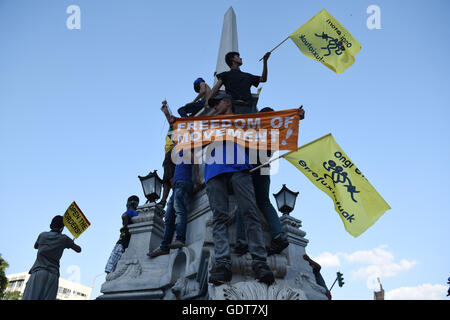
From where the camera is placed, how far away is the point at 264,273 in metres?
4.43

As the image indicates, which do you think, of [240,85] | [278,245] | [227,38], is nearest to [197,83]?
[240,85]

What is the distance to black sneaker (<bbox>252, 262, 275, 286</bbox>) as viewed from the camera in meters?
4.43

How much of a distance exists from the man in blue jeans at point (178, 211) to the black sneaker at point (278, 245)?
1669 mm

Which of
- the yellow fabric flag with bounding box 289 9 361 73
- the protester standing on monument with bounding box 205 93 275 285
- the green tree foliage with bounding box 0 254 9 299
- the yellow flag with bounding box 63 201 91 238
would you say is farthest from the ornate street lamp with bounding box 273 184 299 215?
the green tree foliage with bounding box 0 254 9 299

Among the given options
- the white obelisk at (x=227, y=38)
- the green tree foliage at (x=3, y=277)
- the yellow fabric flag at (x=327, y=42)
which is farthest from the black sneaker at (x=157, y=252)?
the green tree foliage at (x=3, y=277)

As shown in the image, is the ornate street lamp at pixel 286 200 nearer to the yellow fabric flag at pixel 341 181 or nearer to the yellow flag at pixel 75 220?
the yellow fabric flag at pixel 341 181

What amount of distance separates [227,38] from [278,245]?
9.55 meters

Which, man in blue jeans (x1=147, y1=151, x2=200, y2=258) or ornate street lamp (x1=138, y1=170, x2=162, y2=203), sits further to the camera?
ornate street lamp (x1=138, y1=170, x2=162, y2=203)

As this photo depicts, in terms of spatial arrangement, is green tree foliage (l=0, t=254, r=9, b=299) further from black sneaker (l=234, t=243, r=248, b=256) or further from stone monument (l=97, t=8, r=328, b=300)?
Result: black sneaker (l=234, t=243, r=248, b=256)

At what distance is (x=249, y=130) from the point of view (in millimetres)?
5754

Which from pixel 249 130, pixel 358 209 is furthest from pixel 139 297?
pixel 358 209

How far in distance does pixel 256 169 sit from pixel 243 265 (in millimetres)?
1537

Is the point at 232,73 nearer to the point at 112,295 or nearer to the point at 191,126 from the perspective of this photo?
the point at 191,126

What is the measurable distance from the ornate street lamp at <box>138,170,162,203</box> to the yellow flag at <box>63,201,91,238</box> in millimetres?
1438
